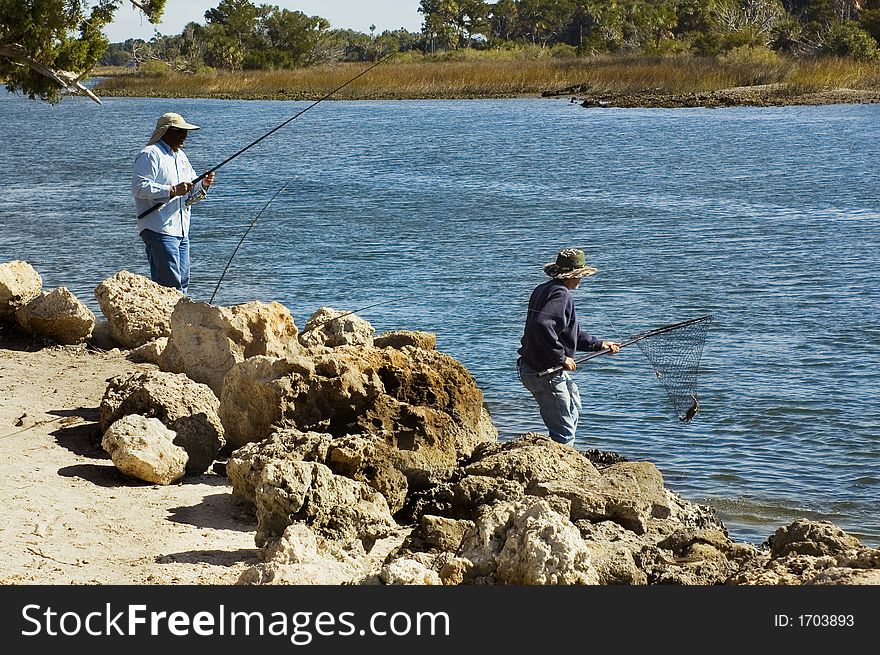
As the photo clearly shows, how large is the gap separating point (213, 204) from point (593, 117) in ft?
84.4

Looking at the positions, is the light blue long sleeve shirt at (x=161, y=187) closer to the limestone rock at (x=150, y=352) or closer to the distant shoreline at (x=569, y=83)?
the limestone rock at (x=150, y=352)

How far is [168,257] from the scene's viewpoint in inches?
356

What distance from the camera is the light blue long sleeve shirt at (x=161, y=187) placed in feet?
27.9

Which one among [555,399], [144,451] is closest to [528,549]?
[144,451]

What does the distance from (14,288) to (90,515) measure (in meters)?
4.31

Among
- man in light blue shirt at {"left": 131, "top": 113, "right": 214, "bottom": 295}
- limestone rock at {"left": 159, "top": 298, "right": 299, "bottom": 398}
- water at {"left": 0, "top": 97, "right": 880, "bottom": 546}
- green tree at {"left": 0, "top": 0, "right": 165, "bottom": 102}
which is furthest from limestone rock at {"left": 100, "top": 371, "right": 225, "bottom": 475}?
green tree at {"left": 0, "top": 0, "right": 165, "bottom": 102}

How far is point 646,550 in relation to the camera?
5.32 metres

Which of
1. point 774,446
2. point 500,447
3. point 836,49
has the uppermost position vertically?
point 836,49

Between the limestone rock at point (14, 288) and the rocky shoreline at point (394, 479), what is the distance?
1.92 meters

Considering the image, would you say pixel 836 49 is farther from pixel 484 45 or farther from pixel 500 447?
pixel 500 447

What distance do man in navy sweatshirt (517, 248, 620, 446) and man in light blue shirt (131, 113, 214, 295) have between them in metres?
2.90

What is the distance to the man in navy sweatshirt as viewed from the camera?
22.5 feet

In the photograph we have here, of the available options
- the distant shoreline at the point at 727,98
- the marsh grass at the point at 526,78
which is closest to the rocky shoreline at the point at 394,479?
the distant shoreline at the point at 727,98

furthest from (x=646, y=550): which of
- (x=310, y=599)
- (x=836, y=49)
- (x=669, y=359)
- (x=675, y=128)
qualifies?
(x=836, y=49)
